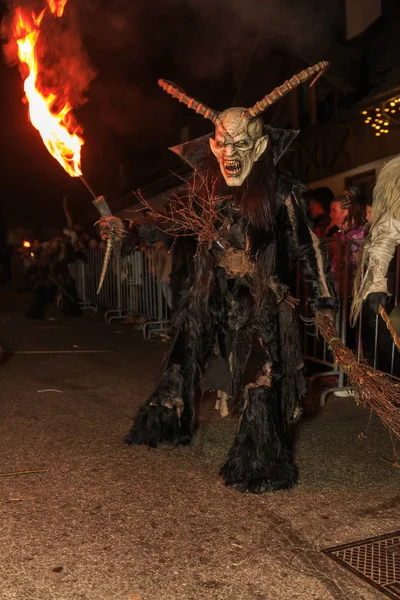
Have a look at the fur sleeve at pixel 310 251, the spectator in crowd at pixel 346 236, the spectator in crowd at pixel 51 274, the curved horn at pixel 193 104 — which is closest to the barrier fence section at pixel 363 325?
the spectator in crowd at pixel 346 236

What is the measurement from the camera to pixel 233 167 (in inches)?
144

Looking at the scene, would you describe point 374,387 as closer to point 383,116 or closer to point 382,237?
point 382,237

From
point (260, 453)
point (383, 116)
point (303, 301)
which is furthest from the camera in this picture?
point (383, 116)

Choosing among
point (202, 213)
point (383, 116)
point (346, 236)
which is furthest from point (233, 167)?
point (383, 116)

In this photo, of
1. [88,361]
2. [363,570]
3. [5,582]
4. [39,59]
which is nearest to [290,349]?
[363,570]

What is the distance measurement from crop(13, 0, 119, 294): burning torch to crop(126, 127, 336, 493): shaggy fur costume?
78 centimetres

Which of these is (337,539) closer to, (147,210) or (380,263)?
(380,263)

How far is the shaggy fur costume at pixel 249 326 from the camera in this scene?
3557 millimetres

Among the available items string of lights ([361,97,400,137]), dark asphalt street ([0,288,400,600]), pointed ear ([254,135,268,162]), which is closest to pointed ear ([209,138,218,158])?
pointed ear ([254,135,268,162])

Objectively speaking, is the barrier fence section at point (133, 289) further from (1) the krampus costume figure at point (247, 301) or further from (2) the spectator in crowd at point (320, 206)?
(1) the krampus costume figure at point (247, 301)

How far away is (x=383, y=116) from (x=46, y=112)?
6.42m

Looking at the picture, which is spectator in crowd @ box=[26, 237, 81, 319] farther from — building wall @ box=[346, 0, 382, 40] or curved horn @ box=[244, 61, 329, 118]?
curved horn @ box=[244, 61, 329, 118]

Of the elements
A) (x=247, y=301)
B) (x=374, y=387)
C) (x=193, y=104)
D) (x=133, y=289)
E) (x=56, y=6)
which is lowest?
(x=374, y=387)

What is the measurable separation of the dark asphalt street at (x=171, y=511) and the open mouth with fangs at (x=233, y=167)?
1.90 m
